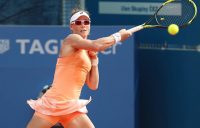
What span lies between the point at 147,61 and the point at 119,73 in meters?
0.61

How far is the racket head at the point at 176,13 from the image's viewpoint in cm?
650

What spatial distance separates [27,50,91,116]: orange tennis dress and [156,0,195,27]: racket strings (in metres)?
0.99

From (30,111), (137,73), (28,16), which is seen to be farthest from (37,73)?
(28,16)

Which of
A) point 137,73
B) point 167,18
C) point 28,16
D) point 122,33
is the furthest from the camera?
point 28,16

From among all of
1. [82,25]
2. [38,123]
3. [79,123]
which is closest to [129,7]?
[82,25]

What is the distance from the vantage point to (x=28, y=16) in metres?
8.38

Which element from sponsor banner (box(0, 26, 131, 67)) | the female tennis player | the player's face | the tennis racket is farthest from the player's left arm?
sponsor banner (box(0, 26, 131, 67))

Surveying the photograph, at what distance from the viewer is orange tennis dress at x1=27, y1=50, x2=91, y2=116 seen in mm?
5781

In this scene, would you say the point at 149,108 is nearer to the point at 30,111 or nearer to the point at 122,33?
the point at 30,111

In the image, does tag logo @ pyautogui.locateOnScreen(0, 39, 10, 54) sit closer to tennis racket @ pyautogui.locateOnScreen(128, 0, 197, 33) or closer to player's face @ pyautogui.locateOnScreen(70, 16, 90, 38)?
player's face @ pyautogui.locateOnScreen(70, 16, 90, 38)

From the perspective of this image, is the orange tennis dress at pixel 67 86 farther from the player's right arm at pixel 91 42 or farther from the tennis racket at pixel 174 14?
the tennis racket at pixel 174 14

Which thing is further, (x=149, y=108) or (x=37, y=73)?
(x=149, y=108)

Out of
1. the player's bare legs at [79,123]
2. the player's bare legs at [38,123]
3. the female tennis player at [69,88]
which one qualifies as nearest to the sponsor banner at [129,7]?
the female tennis player at [69,88]

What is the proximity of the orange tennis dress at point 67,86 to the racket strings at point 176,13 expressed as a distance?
0.99 m
